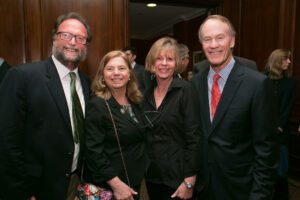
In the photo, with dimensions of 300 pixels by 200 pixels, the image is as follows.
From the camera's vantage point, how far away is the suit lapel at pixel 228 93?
1656 millimetres

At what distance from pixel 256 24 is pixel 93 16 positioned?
9.37 ft

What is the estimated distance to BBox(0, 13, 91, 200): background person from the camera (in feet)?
5.54

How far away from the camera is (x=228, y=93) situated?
1.67 m

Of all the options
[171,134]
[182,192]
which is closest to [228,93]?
[171,134]

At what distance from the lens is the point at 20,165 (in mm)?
1696

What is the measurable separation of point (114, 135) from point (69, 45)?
0.66 meters

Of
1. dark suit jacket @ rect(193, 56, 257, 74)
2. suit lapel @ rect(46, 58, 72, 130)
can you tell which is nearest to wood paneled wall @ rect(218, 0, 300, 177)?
dark suit jacket @ rect(193, 56, 257, 74)

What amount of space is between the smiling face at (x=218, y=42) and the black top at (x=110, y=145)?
2.19 feet

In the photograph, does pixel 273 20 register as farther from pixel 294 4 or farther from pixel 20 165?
pixel 20 165

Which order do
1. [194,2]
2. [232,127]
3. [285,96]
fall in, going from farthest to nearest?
[194,2] < [285,96] < [232,127]

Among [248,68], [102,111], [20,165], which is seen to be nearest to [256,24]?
[248,68]

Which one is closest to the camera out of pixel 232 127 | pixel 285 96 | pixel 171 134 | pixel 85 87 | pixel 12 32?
pixel 232 127

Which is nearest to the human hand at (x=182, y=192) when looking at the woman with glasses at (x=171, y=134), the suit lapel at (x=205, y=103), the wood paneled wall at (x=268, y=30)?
the woman with glasses at (x=171, y=134)

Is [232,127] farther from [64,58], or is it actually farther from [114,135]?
[64,58]
